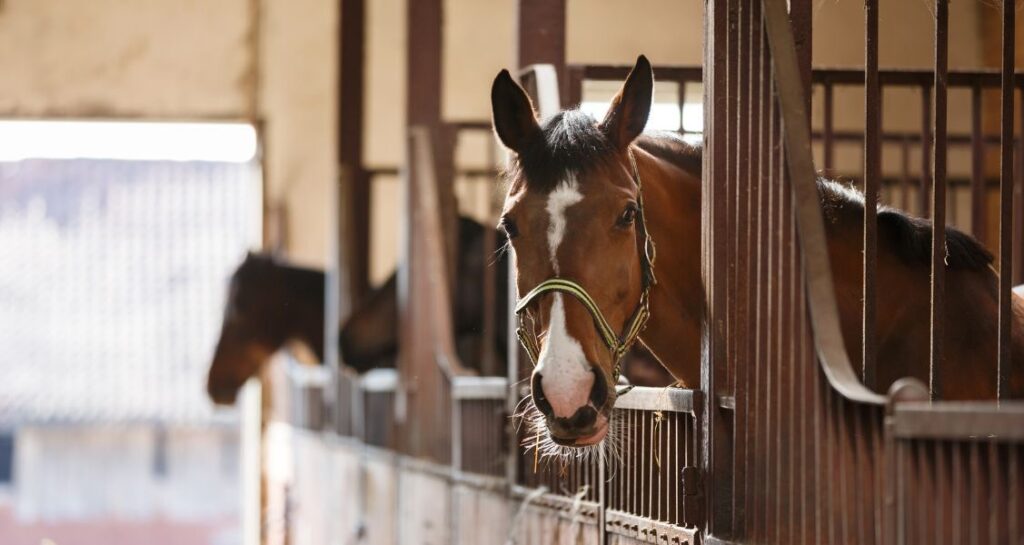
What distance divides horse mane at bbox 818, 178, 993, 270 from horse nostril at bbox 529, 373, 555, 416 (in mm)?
692

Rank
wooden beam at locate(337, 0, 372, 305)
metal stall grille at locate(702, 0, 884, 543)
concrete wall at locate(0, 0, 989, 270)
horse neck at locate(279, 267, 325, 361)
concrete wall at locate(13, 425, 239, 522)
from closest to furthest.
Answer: metal stall grille at locate(702, 0, 884, 543) → wooden beam at locate(337, 0, 372, 305) → horse neck at locate(279, 267, 325, 361) → concrete wall at locate(0, 0, 989, 270) → concrete wall at locate(13, 425, 239, 522)

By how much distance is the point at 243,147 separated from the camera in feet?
42.2

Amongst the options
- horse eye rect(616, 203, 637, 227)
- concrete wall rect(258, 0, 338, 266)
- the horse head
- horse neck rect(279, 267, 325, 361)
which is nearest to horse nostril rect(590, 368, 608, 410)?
the horse head

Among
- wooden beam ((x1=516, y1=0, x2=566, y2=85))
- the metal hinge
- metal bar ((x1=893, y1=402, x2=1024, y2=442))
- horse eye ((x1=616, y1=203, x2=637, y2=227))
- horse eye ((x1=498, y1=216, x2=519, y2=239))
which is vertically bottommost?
the metal hinge

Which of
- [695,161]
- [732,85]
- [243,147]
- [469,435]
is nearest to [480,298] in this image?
[469,435]

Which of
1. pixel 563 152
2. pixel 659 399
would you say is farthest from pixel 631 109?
pixel 659 399

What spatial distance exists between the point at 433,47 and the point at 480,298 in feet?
3.84

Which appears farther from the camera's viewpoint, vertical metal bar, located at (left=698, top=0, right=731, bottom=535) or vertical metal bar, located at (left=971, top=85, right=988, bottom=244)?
vertical metal bar, located at (left=971, top=85, right=988, bottom=244)

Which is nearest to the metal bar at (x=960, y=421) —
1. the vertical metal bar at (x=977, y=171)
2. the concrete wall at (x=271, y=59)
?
the vertical metal bar at (x=977, y=171)

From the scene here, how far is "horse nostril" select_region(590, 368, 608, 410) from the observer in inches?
97.4

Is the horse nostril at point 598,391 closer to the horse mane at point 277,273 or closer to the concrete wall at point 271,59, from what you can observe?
the horse mane at point 277,273

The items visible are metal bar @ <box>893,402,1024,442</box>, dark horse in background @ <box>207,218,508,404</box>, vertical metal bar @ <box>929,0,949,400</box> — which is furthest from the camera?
dark horse in background @ <box>207,218,508,404</box>

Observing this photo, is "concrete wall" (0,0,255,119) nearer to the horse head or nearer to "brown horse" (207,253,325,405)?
"brown horse" (207,253,325,405)

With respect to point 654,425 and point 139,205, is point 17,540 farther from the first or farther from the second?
point 654,425
